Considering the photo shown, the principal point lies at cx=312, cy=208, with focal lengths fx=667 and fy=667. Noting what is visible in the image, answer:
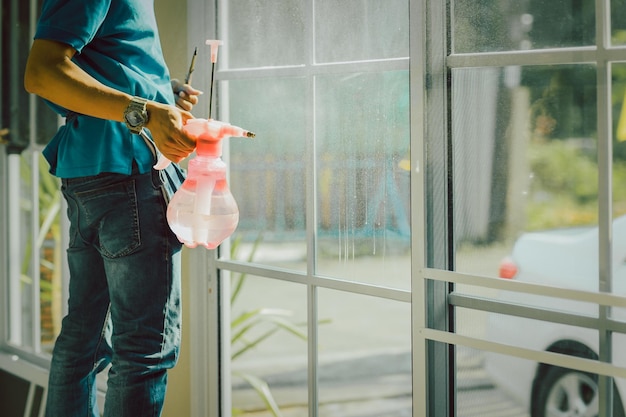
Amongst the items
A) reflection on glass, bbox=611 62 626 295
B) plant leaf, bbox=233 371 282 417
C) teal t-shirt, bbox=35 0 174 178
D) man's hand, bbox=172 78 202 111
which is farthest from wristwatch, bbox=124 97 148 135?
plant leaf, bbox=233 371 282 417

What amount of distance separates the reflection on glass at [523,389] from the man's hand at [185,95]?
827mm

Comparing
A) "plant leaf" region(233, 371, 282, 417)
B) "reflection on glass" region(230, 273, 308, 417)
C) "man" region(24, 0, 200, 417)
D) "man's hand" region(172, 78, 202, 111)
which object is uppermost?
"man's hand" region(172, 78, 202, 111)

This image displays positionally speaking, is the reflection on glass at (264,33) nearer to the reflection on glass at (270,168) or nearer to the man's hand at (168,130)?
the reflection on glass at (270,168)

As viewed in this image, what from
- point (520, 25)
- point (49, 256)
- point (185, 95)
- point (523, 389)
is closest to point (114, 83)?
point (185, 95)

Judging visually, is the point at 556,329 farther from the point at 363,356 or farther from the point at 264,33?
the point at 264,33

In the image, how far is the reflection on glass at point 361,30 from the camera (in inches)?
59.2

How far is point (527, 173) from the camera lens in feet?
4.20

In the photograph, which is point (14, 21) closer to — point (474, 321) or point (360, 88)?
point (360, 88)

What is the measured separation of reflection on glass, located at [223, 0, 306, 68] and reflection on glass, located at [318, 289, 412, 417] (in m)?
0.64

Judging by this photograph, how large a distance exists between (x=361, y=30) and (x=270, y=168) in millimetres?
466

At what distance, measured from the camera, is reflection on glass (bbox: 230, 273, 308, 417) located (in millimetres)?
1828

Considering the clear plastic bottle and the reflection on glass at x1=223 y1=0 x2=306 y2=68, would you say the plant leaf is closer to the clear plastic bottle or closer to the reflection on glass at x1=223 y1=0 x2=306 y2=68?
the clear plastic bottle

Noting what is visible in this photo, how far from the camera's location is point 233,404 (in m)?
2.02

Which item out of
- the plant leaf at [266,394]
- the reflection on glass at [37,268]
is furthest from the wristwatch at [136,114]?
the reflection on glass at [37,268]
